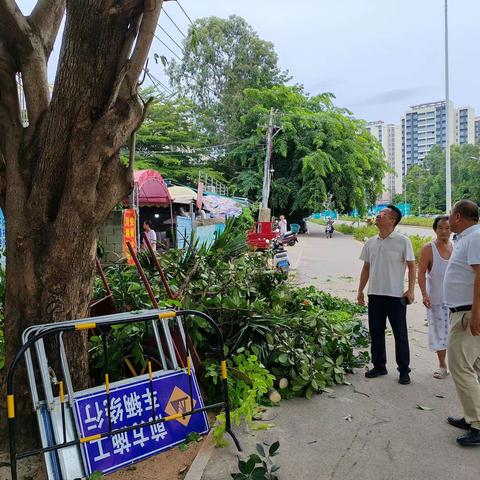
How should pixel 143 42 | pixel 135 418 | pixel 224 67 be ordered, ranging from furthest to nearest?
pixel 224 67, pixel 143 42, pixel 135 418

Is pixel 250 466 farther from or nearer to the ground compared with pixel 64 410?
nearer to the ground

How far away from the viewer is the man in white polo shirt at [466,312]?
3426 millimetres

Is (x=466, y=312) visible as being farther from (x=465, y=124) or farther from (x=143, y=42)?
(x=465, y=124)

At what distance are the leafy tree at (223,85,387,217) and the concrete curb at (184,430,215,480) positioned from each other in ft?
91.0

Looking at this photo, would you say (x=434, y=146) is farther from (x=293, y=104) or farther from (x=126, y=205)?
(x=126, y=205)

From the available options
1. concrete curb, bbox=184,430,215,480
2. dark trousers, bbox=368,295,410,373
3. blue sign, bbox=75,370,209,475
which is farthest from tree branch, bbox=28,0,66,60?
dark trousers, bbox=368,295,410,373

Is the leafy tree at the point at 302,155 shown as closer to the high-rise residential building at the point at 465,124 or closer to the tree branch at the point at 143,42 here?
the tree branch at the point at 143,42

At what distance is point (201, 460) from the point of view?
322 cm

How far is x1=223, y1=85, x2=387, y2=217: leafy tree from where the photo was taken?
3134 cm

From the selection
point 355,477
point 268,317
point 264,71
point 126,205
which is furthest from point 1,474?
point 264,71

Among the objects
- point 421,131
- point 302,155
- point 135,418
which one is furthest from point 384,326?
point 421,131

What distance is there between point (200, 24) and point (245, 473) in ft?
132

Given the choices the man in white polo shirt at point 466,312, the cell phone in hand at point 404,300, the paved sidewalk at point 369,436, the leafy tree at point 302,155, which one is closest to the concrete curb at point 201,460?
the paved sidewalk at point 369,436

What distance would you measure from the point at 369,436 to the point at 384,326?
1.47 meters
